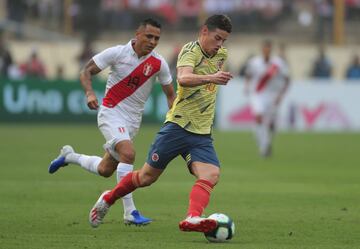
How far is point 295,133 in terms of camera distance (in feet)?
110

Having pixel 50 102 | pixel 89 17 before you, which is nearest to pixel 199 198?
pixel 50 102

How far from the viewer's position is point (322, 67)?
120 ft

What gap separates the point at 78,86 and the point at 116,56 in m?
22.2

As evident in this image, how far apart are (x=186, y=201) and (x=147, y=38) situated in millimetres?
3147

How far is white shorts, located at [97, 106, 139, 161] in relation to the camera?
12.6 metres

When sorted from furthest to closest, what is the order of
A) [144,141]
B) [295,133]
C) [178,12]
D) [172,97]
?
[178,12] < [295,133] < [144,141] < [172,97]

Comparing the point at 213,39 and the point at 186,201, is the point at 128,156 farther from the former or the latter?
the point at 186,201

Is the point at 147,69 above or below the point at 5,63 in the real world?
above

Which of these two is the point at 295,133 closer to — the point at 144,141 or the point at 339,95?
the point at 339,95

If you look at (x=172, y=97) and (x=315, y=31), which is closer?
(x=172, y=97)

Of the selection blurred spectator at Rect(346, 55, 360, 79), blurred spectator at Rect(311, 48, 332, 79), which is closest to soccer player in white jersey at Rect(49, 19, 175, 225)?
blurred spectator at Rect(346, 55, 360, 79)

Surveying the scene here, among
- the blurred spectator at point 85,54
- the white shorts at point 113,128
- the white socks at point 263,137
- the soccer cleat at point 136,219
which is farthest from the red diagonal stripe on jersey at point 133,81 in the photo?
the blurred spectator at point 85,54

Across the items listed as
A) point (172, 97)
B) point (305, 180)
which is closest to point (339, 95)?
point (305, 180)

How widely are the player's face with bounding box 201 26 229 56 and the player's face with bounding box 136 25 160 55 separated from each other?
5.13 feet
